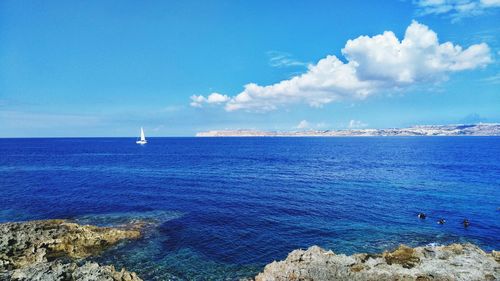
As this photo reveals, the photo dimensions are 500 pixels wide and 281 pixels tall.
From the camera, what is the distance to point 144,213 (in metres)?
48.5

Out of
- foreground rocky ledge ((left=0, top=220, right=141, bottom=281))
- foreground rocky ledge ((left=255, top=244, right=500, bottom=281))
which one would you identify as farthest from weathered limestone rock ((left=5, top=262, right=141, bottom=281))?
foreground rocky ledge ((left=255, top=244, right=500, bottom=281))

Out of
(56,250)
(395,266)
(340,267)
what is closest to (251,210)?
(56,250)

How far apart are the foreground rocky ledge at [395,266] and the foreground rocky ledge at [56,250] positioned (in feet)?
44.8

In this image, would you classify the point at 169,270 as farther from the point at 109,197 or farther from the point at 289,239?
the point at 109,197

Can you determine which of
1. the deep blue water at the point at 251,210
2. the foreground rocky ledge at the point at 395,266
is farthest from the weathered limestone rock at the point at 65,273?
the foreground rocky ledge at the point at 395,266

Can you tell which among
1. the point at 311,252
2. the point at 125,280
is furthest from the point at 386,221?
the point at 125,280

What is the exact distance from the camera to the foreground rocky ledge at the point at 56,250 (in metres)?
23.2

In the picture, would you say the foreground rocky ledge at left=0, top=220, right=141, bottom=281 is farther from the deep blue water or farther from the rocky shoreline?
the deep blue water

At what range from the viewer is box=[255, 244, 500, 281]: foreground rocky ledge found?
71.1 feet

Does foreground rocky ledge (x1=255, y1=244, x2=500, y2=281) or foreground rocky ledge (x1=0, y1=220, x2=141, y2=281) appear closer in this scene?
foreground rocky ledge (x1=255, y1=244, x2=500, y2=281)

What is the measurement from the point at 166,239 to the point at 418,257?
27.5 meters

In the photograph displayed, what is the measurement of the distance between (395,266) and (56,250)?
110 ft

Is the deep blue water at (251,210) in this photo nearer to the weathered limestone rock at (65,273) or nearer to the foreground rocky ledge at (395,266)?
the weathered limestone rock at (65,273)

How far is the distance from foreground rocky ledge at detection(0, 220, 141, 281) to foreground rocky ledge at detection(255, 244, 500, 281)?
44.8 feet
